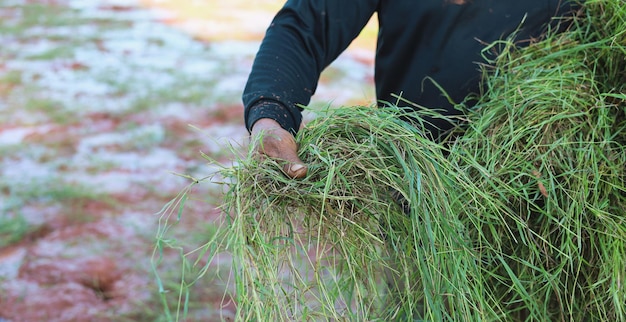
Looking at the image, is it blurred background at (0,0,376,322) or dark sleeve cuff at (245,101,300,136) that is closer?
dark sleeve cuff at (245,101,300,136)

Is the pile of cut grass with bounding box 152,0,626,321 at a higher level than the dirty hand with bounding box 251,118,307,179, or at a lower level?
lower

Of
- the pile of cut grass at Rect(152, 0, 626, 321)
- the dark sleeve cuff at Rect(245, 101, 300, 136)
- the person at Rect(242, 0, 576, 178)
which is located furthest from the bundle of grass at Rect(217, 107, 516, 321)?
the person at Rect(242, 0, 576, 178)

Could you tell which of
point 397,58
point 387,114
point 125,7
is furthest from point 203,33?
point 387,114

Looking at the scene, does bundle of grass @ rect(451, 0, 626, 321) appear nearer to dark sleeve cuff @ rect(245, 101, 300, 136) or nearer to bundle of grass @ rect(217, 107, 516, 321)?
bundle of grass @ rect(217, 107, 516, 321)

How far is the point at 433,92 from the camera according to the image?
1480mm

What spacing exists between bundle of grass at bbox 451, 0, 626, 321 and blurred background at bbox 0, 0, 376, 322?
0.43 m

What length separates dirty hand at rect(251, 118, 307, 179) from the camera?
974 mm

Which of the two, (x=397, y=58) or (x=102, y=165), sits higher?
(x=397, y=58)

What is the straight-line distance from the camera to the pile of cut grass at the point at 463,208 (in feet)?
3.17

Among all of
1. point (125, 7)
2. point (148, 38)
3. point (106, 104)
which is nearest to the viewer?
point (106, 104)

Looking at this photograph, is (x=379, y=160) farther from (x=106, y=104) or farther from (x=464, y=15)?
(x=106, y=104)

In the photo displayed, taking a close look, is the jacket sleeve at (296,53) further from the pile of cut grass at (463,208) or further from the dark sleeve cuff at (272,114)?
the pile of cut grass at (463,208)

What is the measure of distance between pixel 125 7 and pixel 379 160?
5725 millimetres

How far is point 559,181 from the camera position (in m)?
1.13
